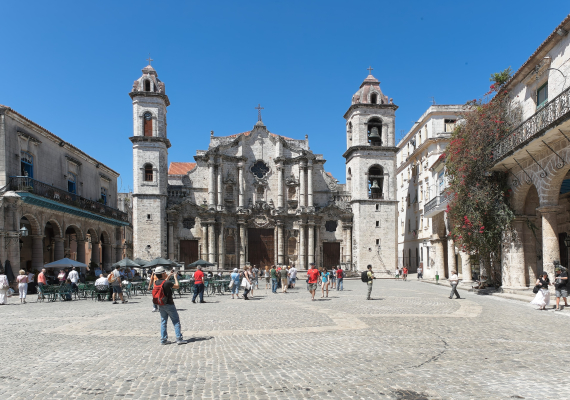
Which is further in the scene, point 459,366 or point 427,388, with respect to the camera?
point 459,366

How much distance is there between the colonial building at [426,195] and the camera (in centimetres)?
3070

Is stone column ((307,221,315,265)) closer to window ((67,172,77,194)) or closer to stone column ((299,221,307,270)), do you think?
stone column ((299,221,307,270))

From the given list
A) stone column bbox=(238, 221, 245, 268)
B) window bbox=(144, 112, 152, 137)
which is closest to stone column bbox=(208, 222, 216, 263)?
stone column bbox=(238, 221, 245, 268)

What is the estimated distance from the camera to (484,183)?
792 inches

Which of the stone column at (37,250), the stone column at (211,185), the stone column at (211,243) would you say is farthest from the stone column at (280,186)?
the stone column at (37,250)

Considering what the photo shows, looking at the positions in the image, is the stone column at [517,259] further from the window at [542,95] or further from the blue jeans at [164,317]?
the blue jeans at [164,317]

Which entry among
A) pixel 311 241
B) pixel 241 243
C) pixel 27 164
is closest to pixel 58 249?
pixel 27 164

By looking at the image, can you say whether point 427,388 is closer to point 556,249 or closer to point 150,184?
point 556,249

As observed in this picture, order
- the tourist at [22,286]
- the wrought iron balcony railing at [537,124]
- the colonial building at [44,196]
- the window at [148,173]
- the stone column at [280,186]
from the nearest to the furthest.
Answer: the wrought iron balcony railing at [537,124]
the tourist at [22,286]
the colonial building at [44,196]
the window at [148,173]
the stone column at [280,186]

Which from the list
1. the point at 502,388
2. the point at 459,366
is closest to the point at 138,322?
the point at 459,366

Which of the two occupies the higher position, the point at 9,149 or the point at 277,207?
the point at 9,149

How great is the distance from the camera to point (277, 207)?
41000 millimetres

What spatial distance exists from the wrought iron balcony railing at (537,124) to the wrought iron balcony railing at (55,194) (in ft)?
71.0

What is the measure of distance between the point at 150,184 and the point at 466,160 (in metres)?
26.1
